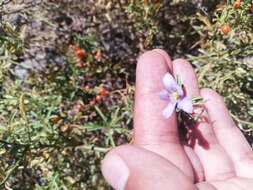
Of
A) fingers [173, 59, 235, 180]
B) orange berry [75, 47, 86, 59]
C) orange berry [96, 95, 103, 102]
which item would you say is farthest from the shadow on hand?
orange berry [75, 47, 86, 59]

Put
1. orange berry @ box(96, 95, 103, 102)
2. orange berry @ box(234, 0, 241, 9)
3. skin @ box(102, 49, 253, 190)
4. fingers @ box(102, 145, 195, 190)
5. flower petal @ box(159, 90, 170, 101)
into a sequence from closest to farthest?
fingers @ box(102, 145, 195, 190) → skin @ box(102, 49, 253, 190) → flower petal @ box(159, 90, 170, 101) → orange berry @ box(234, 0, 241, 9) → orange berry @ box(96, 95, 103, 102)

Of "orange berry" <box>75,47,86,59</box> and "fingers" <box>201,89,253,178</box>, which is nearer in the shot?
"fingers" <box>201,89,253,178</box>

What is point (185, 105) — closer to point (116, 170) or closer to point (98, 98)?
point (116, 170)

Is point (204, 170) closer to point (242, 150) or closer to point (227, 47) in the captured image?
point (242, 150)

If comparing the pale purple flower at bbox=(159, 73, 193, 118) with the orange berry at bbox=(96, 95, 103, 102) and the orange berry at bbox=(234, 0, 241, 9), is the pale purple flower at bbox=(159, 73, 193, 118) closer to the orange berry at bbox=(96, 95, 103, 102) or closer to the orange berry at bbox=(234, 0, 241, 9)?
the orange berry at bbox=(234, 0, 241, 9)

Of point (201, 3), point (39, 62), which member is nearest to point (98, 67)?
point (39, 62)

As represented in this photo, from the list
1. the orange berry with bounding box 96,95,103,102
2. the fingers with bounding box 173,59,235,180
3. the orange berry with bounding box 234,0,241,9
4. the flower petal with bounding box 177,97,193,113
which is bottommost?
the fingers with bounding box 173,59,235,180

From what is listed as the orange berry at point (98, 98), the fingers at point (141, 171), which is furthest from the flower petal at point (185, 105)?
the orange berry at point (98, 98)
